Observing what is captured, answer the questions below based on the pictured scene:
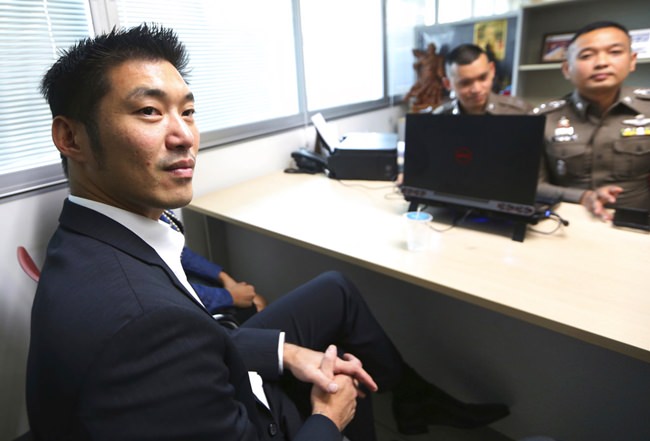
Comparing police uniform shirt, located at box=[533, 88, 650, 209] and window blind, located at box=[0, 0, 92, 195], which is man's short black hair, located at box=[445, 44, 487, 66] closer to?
police uniform shirt, located at box=[533, 88, 650, 209]

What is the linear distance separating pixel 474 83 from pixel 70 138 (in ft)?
6.50

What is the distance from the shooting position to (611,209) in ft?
5.00

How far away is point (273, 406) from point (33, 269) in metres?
0.84

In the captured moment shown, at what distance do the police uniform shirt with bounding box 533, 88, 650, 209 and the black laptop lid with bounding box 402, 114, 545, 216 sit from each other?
1.67 ft

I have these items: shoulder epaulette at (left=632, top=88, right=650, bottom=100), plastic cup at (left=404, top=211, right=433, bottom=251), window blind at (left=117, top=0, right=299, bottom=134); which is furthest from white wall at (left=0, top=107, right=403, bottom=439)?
shoulder epaulette at (left=632, top=88, right=650, bottom=100)

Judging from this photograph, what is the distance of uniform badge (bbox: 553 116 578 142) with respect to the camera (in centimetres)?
191

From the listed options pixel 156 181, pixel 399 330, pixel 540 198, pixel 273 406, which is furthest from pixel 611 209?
pixel 156 181

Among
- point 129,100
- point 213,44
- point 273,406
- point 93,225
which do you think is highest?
point 213,44

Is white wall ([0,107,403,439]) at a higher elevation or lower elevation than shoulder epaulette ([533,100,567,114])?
lower

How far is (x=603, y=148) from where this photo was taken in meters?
1.83

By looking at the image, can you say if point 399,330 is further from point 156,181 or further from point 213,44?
point 213,44

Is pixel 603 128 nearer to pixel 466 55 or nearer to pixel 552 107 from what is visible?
pixel 552 107

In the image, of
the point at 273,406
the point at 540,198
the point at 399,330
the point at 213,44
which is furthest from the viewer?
the point at 213,44

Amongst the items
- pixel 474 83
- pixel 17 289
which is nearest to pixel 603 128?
pixel 474 83
